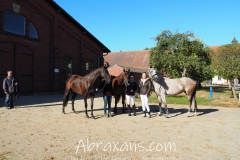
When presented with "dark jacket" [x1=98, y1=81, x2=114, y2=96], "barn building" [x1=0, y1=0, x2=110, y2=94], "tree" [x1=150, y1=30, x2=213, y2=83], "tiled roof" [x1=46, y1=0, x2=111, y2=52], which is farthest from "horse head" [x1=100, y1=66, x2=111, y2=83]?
"tree" [x1=150, y1=30, x2=213, y2=83]

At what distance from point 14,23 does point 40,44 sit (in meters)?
2.72

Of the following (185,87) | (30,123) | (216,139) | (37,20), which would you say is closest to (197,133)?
(216,139)

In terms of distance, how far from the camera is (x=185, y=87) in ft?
27.4

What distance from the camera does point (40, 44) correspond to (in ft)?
56.7

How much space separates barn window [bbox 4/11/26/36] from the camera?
48.5 feet

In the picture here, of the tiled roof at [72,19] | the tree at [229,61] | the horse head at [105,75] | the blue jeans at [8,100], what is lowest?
the blue jeans at [8,100]

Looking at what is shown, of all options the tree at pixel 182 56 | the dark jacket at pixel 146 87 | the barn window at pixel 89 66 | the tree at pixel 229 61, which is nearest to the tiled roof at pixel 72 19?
the barn window at pixel 89 66

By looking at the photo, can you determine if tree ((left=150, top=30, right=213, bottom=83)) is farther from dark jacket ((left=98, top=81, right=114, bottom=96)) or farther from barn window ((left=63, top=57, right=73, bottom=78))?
dark jacket ((left=98, top=81, right=114, bottom=96))

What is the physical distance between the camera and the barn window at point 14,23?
48.5 ft

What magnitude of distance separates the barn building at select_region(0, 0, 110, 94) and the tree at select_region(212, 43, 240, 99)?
46.5ft

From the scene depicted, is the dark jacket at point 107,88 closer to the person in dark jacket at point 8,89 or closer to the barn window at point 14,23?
the person in dark jacket at point 8,89

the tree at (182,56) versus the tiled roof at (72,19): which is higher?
the tiled roof at (72,19)

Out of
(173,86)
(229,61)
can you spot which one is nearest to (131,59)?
(229,61)

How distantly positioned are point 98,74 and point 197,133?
449 centimetres
